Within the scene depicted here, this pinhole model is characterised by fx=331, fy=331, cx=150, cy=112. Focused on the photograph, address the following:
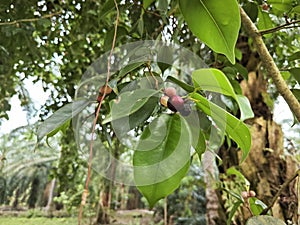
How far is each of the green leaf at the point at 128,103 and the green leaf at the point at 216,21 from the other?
0.07 meters

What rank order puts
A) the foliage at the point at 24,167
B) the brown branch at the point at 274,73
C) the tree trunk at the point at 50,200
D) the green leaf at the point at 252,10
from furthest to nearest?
the tree trunk at the point at 50,200 → the foliage at the point at 24,167 → the green leaf at the point at 252,10 → the brown branch at the point at 274,73

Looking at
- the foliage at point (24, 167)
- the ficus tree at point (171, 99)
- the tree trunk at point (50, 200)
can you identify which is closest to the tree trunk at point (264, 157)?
the ficus tree at point (171, 99)

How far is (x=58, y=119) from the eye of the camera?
Answer: 339 mm

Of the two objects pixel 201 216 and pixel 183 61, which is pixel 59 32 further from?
pixel 201 216

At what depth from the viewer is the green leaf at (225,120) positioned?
30cm

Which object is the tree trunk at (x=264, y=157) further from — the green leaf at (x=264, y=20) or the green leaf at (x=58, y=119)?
the green leaf at (x=58, y=119)

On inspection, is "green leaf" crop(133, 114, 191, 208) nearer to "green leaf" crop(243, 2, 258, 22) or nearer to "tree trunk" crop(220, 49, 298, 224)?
"green leaf" crop(243, 2, 258, 22)

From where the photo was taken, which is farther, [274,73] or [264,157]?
[264,157]

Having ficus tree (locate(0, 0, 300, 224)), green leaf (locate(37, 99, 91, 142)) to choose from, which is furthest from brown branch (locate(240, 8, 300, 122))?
green leaf (locate(37, 99, 91, 142))

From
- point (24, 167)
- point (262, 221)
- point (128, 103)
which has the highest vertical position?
point (24, 167)

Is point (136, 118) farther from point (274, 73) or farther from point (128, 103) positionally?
point (274, 73)

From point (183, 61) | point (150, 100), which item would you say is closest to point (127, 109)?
point (150, 100)

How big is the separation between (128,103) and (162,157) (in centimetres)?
6

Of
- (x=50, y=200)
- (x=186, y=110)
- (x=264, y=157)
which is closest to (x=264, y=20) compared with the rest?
(x=186, y=110)
